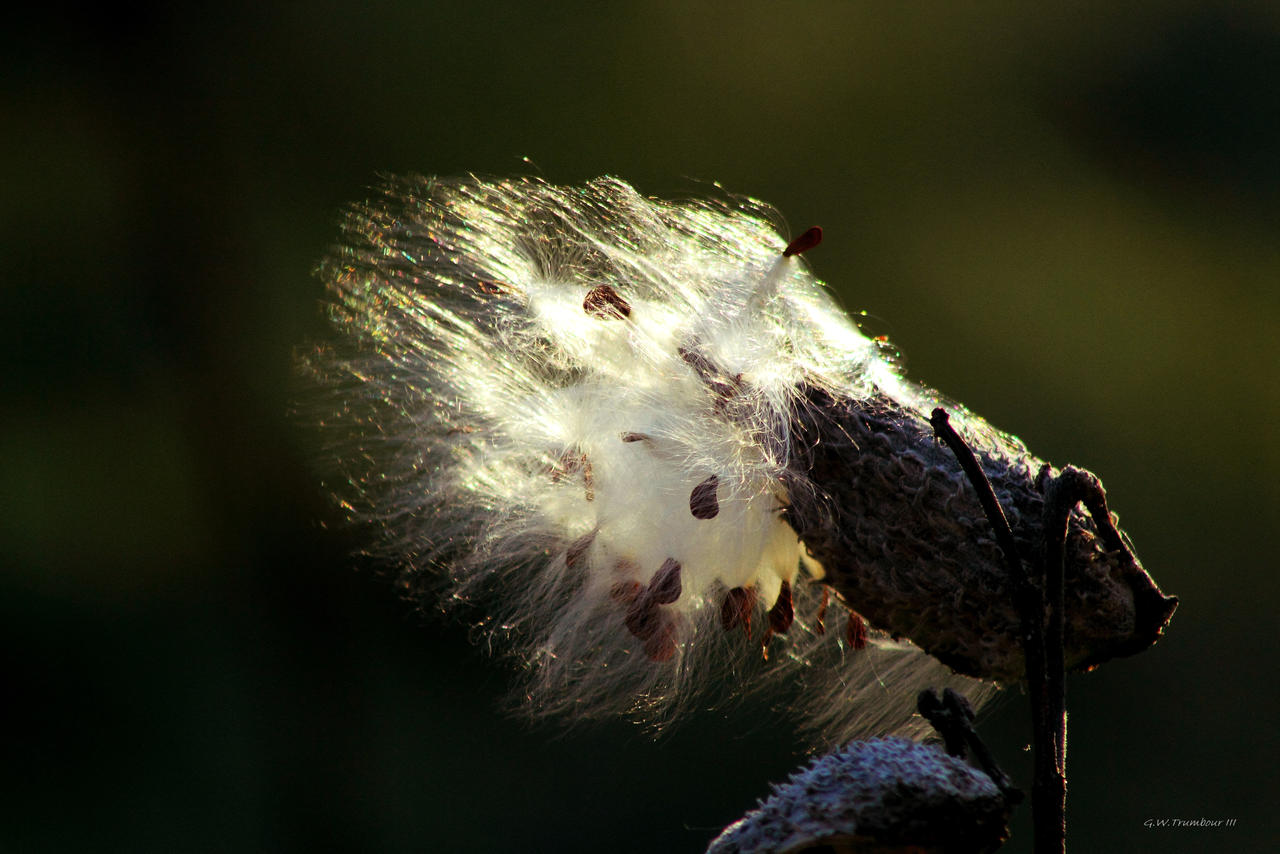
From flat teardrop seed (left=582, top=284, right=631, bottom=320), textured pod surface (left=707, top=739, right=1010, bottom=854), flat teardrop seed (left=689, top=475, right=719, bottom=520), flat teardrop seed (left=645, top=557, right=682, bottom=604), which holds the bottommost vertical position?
textured pod surface (left=707, top=739, right=1010, bottom=854)

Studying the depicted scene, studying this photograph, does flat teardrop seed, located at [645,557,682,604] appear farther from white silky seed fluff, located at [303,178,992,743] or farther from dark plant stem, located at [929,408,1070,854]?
dark plant stem, located at [929,408,1070,854]

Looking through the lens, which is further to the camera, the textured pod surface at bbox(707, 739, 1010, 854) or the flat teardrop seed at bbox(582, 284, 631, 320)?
the flat teardrop seed at bbox(582, 284, 631, 320)

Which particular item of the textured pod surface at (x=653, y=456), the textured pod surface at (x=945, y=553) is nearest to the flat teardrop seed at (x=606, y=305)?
the textured pod surface at (x=653, y=456)

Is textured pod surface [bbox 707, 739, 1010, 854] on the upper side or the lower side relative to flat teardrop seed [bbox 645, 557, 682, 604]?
lower

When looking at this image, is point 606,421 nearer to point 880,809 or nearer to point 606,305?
point 606,305

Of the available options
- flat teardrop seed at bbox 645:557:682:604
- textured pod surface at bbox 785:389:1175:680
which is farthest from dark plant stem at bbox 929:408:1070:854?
flat teardrop seed at bbox 645:557:682:604

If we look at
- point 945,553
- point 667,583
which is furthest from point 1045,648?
point 667,583

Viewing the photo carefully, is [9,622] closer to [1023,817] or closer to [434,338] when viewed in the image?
[434,338]

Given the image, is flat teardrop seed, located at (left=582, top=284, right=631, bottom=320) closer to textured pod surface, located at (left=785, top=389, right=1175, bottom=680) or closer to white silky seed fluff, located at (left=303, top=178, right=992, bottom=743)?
white silky seed fluff, located at (left=303, top=178, right=992, bottom=743)
